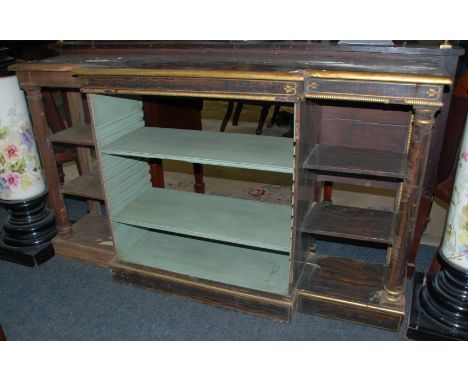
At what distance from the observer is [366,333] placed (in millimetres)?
2064

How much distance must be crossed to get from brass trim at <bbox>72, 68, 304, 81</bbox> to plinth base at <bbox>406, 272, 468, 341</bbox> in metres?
1.29

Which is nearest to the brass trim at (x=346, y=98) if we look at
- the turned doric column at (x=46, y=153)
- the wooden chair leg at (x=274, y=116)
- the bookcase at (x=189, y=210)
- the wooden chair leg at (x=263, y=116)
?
the bookcase at (x=189, y=210)

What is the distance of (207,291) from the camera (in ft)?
7.36

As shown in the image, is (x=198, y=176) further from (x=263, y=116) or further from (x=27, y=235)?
(x=263, y=116)

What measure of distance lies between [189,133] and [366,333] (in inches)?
55.2

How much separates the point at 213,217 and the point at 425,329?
3.91ft

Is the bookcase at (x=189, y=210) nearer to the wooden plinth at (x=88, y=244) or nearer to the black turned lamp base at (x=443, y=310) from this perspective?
the wooden plinth at (x=88, y=244)

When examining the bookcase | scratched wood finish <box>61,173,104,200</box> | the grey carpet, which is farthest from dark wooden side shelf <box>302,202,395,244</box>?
scratched wood finish <box>61,173,104,200</box>

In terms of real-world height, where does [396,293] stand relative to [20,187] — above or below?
below

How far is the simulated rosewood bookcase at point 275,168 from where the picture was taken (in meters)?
1.68

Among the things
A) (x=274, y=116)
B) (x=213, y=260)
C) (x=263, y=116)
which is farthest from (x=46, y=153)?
(x=274, y=116)

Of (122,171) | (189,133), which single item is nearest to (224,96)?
(189,133)

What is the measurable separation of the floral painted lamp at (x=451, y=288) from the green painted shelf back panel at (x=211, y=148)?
Result: 2.50 ft

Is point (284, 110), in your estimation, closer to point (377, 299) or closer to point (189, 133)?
point (189, 133)
